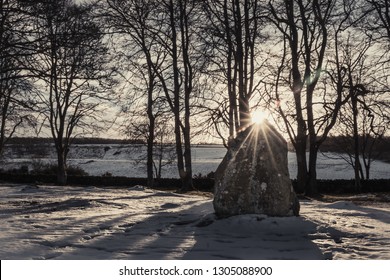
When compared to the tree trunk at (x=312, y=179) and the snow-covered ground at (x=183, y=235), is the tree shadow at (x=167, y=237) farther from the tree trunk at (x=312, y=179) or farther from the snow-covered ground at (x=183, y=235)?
the tree trunk at (x=312, y=179)

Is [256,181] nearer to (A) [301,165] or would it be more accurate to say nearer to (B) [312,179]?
(B) [312,179]

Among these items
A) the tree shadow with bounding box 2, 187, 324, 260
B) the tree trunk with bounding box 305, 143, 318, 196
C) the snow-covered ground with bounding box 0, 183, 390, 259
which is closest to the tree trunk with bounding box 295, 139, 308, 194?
the tree trunk with bounding box 305, 143, 318, 196

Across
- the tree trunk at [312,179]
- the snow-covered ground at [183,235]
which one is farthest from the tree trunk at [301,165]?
the snow-covered ground at [183,235]

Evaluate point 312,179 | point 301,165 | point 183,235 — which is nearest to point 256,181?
point 183,235

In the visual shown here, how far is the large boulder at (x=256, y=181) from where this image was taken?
7.58m

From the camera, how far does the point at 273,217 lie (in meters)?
7.36

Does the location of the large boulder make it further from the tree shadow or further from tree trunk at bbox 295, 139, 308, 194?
tree trunk at bbox 295, 139, 308, 194

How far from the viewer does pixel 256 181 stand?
7.59m

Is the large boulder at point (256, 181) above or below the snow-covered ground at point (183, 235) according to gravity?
above

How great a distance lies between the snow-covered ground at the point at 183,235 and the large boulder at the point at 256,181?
329 mm

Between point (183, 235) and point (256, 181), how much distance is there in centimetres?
178
